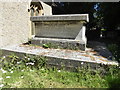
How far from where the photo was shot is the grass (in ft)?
8.31

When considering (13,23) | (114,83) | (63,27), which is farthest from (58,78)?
(13,23)

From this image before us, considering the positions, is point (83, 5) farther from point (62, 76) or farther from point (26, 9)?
point (62, 76)

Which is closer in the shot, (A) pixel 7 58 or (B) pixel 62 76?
(B) pixel 62 76

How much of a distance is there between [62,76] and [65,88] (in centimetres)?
52

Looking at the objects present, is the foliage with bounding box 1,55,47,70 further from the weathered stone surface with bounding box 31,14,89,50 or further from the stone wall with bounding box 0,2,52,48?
the stone wall with bounding box 0,2,52,48

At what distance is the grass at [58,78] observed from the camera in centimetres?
253

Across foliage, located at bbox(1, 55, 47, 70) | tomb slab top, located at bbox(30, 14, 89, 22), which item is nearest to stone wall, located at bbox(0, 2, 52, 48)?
tomb slab top, located at bbox(30, 14, 89, 22)

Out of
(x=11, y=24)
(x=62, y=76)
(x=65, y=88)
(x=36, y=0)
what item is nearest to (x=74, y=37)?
(x=62, y=76)

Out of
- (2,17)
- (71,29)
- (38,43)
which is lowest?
(38,43)

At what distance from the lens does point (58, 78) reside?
2852 mm

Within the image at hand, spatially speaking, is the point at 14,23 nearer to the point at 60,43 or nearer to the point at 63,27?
the point at 63,27

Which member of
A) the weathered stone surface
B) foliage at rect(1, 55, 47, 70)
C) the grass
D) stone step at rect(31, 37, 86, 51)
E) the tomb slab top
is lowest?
the grass

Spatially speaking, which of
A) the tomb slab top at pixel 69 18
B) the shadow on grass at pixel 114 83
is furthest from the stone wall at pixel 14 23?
the shadow on grass at pixel 114 83

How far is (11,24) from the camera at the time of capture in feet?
20.5
